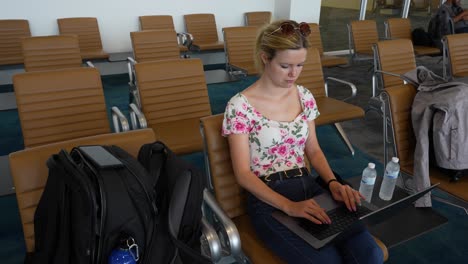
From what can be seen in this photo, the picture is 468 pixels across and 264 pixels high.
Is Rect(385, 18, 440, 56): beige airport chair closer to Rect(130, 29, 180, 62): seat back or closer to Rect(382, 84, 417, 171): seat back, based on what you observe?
Rect(130, 29, 180, 62): seat back

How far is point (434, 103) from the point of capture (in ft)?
5.32

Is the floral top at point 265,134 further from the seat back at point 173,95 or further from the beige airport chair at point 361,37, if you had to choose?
the beige airport chair at point 361,37

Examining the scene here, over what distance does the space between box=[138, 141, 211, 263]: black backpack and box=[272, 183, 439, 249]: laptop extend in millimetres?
320

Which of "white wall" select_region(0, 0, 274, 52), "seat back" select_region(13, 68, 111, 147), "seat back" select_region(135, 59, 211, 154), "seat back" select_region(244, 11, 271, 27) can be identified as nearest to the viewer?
"seat back" select_region(13, 68, 111, 147)

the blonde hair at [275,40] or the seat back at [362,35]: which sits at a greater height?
the seat back at [362,35]

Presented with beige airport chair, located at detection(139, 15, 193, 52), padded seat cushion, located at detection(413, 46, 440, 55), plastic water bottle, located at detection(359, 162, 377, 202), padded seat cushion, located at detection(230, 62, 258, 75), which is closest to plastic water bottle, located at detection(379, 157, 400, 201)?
plastic water bottle, located at detection(359, 162, 377, 202)

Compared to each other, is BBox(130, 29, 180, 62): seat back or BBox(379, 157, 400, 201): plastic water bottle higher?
BBox(130, 29, 180, 62): seat back

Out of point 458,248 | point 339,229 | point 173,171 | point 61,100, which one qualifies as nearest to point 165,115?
point 61,100

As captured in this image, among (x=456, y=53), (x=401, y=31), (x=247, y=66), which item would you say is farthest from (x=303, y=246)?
(x=401, y=31)

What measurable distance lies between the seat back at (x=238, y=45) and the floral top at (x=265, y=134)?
→ 2291 mm

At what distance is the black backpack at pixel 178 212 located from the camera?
3.27 feet

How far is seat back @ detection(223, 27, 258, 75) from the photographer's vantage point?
12.1 ft

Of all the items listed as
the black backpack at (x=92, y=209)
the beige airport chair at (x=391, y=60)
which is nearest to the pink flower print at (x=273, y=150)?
the black backpack at (x=92, y=209)

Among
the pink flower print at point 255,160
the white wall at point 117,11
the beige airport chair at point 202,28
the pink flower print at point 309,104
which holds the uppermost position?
the white wall at point 117,11
